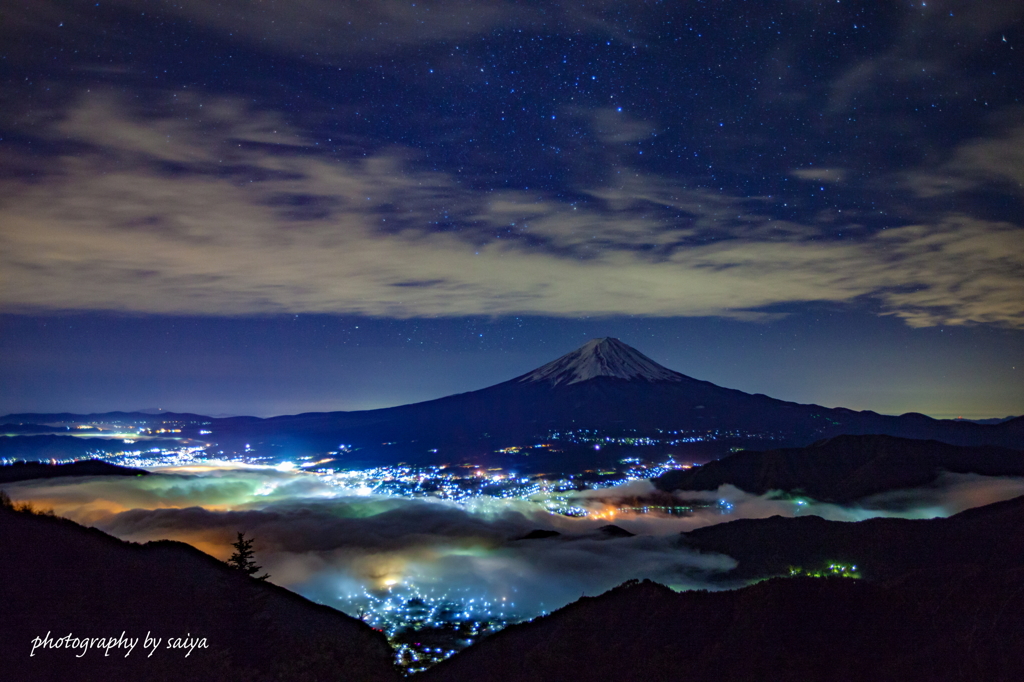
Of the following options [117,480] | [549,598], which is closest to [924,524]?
[549,598]

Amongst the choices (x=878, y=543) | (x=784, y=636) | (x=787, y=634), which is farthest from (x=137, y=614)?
(x=878, y=543)

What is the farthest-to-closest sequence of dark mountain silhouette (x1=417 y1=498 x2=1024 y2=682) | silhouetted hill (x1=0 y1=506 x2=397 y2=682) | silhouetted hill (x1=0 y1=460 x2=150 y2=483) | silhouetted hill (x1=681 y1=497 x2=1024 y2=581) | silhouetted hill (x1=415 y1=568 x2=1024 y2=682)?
silhouetted hill (x1=0 y1=460 x2=150 y2=483)
silhouetted hill (x1=681 y1=497 x2=1024 y2=581)
dark mountain silhouette (x1=417 y1=498 x2=1024 y2=682)
silhouetted hill (x1=415 y1=568 x2=1024 y2=682)
silhouetted hill (x1=0 y1=506 x2=397 y2=682)

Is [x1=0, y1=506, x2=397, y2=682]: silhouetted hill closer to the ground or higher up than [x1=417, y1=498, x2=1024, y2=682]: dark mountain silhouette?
higher up

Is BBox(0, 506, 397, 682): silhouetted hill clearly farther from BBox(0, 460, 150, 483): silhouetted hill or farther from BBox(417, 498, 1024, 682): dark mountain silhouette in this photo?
BBox(0, 460, 150, 483): silhouetted hill

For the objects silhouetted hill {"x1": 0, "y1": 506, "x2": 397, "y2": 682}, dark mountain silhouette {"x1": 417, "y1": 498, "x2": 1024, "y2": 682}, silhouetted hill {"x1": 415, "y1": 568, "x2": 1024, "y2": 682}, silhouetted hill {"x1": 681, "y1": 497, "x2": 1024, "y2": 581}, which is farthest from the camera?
silhouetted hill {"x1": 681, "y1": 497, "x2": 1024, "y2": 581}

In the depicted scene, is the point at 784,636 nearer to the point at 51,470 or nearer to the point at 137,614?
the point at 137,614

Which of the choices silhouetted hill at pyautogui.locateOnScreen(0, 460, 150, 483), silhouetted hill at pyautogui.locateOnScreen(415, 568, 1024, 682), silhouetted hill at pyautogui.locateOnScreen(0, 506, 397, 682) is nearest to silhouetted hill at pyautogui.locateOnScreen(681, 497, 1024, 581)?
silhouetted hill at pyautogui.locateOnScreen(415, 568, 1024, 682)

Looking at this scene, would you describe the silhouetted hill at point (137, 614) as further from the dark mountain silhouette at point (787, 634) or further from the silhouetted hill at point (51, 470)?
the silhouetted hill at point (51, 470)
